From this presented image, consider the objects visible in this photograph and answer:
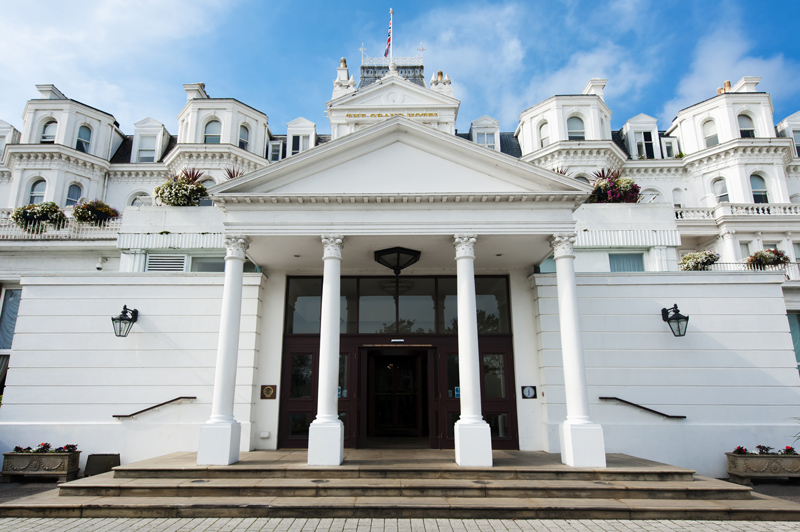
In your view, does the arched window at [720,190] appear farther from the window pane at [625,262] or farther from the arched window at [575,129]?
the window pane at [625,262]

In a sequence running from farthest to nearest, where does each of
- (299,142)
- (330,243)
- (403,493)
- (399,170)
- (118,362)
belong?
1. (299,142)
2. (118,362)
3. (399,170)
4. (330,243)
5. (403,493)

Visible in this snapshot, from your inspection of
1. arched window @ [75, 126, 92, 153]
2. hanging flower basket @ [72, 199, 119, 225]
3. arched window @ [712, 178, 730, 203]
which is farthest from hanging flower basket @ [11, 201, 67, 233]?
arched window @ [712, 178, 730, 203]

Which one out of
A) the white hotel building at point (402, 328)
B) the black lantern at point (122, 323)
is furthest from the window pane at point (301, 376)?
the black lantern at point (122, 323)

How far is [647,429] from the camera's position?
9977mm

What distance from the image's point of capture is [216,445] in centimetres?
822

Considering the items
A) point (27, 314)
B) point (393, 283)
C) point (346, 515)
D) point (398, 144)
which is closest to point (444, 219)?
point (398, 144)

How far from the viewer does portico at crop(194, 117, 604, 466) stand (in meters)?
8.60

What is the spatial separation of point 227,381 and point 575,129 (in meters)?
20.6

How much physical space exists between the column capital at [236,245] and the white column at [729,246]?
18.9 metres

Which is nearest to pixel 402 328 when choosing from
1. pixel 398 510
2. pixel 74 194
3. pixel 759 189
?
pixel 398 510

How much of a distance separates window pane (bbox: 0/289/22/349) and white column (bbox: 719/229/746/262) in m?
25.1

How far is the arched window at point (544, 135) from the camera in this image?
76.2 ft

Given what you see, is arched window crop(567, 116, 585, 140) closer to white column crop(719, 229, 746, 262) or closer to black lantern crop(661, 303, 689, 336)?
white column crop(719, 229, 746, 262)

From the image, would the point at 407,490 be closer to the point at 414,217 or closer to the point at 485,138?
the point at 414,217
